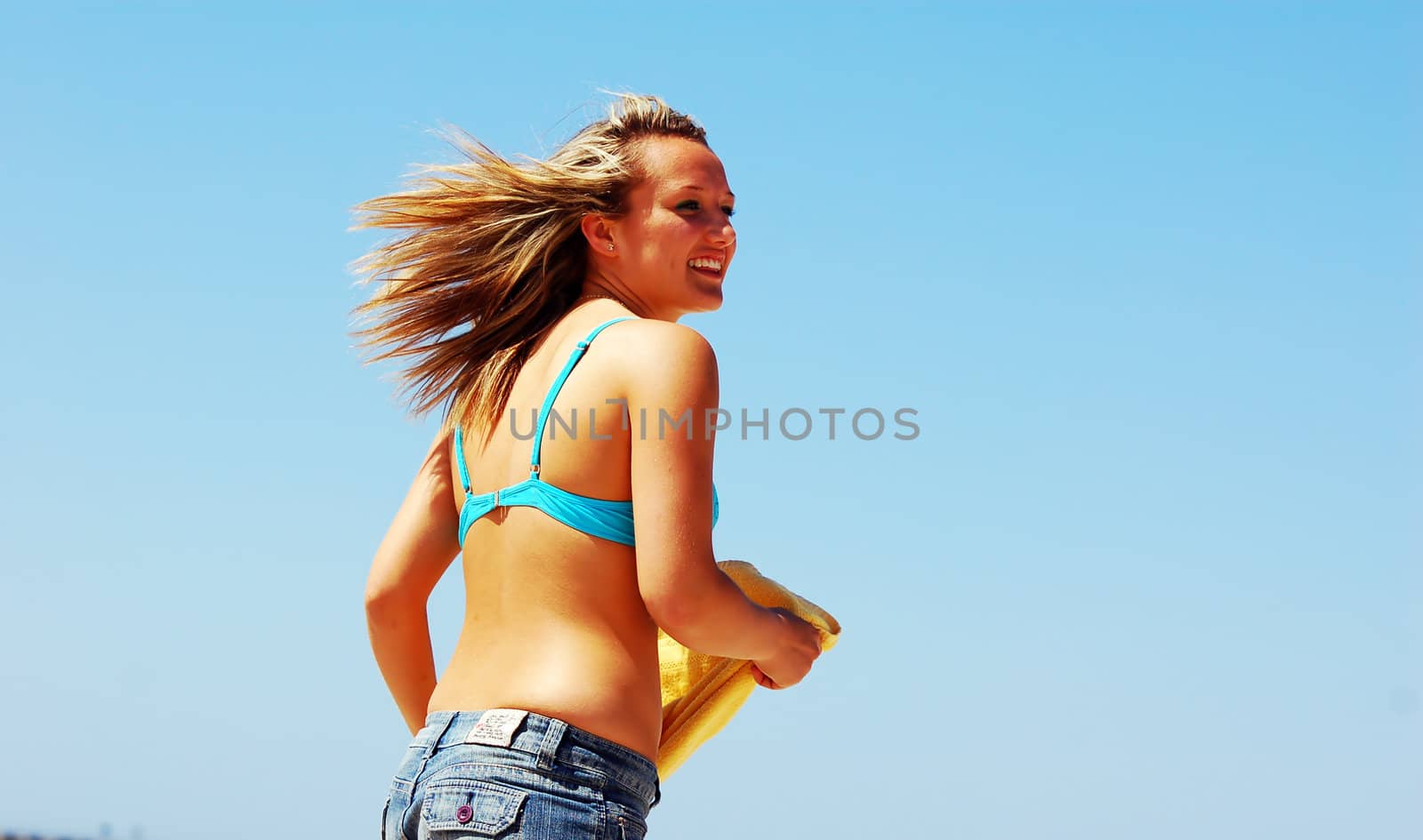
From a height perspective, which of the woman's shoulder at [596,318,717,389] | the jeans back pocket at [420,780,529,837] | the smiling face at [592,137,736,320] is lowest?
the jeans back pocket at [420,780,529,837]

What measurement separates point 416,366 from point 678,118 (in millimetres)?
996

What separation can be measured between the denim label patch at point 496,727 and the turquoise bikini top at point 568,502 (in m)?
0.43

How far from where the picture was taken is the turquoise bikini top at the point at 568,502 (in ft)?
10.3

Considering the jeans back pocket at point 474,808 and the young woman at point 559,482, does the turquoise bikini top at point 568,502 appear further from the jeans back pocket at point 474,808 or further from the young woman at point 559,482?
the jeans back pocket at point 474,808

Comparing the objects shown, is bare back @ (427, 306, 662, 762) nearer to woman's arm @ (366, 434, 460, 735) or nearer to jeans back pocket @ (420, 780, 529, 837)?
jeans back pocket @ (420, 780, 529, 837)

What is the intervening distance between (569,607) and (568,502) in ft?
0.75

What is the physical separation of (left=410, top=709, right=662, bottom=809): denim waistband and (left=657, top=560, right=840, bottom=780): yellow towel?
0.40 meters

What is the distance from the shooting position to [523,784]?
9.43 feet

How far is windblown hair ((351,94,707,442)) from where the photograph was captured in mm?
3789

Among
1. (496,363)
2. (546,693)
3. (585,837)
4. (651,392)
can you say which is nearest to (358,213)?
(496,363)

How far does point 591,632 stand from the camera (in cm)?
307

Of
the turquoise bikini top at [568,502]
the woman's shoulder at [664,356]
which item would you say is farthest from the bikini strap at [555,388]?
the woman's shoulder at [664,356]

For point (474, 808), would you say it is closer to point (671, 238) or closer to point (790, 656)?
point (790, 656)

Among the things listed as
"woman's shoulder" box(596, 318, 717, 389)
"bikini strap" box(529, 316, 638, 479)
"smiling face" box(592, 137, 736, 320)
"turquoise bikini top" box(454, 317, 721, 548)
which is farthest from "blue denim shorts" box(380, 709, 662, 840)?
"smiling face" box(592, 137, 736, 320)
